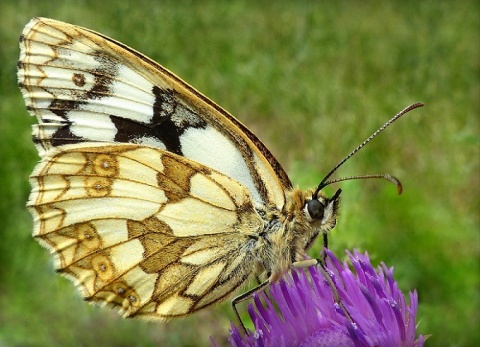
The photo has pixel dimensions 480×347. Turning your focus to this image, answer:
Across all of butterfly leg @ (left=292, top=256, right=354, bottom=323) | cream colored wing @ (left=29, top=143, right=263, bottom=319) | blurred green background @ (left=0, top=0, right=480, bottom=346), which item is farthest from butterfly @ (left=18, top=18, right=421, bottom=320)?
blurred green background @ (left=0, top=0, right=480, bottom=346)

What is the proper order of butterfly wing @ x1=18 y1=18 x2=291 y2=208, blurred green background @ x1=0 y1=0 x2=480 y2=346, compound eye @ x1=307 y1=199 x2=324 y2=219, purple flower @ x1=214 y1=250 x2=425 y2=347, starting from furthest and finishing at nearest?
1. blurred green background @ x1=0 y1=0 x2=480 y2=346
2. butterfly wing @ x1=18 y1=18 x2=291 y2=208
3. compound eye @ x1=307 y1=199 x2=324 y2=219
4. purple flower @ x1=214 y1=250 x2=425 y2=347

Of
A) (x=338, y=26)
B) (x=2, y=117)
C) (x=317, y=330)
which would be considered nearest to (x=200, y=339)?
(x=317, y=330)

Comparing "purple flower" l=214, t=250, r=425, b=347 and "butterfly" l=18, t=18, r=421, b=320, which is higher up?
"butterfly" l=18, t=18, r=421, b=320

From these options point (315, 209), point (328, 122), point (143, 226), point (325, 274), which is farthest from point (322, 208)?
point (328, 122)

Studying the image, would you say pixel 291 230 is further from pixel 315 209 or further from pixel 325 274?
pixel 325 274

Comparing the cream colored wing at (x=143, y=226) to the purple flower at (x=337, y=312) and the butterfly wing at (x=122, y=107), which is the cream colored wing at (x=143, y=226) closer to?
the butterfly wing at (x=122, y=107)

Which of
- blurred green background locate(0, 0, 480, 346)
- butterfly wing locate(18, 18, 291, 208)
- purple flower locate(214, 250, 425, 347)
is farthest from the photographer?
blurred green background locate(0, 0, 480, 346)

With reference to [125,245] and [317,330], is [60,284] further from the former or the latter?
[317,330]

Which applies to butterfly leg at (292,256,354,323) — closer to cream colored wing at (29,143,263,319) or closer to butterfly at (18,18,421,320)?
butterfly at (18,18,421,320)
